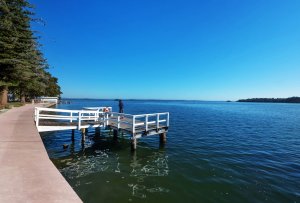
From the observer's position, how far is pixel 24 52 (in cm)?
2425

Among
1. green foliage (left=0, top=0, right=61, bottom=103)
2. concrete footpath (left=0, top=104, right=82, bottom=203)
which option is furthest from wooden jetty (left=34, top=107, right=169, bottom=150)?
green foliage (left=0, top=0, right=61, bottom=103)

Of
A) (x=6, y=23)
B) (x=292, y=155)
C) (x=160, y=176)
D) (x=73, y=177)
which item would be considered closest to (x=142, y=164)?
(x=160, y=176)

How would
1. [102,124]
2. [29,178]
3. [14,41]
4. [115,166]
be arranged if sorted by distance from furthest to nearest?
1. [14,41]
2. [102,124]
3. [115,166]
4. [29,178]

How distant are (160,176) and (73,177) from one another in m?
4.07

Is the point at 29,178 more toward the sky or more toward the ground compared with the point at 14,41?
more toward the ground

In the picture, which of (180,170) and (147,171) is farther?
(180,170)

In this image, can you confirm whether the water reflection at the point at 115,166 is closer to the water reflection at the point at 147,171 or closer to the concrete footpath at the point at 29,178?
the water reflection at the point at 147,171

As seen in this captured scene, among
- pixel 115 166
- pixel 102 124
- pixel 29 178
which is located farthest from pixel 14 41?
pixel 29 178

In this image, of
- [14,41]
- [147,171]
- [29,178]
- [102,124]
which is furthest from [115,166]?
[14,41]

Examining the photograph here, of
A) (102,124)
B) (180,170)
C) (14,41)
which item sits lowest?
(180,170)

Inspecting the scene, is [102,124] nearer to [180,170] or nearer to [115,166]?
[115,166]

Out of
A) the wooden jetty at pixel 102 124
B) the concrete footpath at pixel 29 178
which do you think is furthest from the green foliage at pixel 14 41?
the concrete footpath at pixel 29 178

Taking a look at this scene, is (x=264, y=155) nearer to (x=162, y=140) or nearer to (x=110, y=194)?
(x=162, y=140)

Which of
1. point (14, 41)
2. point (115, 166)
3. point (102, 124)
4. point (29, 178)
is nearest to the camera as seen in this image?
point (29, 178)
